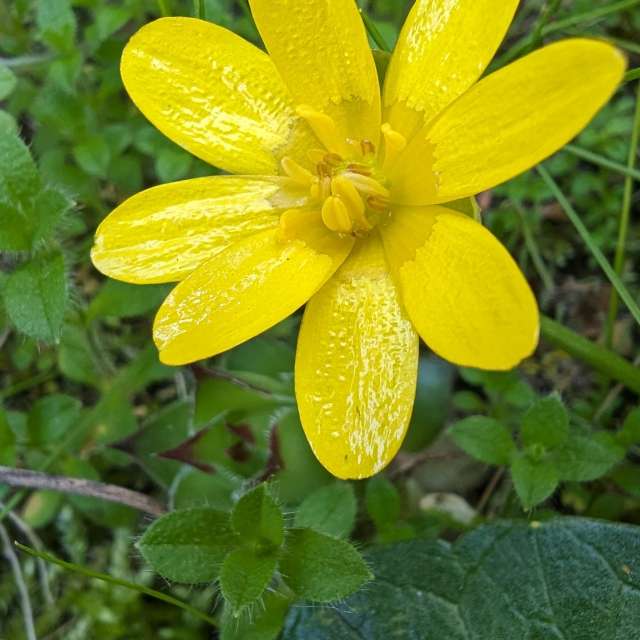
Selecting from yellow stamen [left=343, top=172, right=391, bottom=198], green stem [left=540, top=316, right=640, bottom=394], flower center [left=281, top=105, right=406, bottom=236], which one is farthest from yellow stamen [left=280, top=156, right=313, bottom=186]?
green stem [left=540, top=316, right=640, bottom=394]

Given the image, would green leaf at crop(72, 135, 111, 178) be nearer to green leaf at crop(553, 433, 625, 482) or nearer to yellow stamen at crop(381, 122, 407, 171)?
yellow stamen at crop(381, 122, 407, 171)

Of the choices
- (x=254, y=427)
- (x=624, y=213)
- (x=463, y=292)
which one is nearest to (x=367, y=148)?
(x=463, y=292)

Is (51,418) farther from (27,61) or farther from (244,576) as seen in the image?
(27,61)

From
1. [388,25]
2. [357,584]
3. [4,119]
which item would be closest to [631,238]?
[388,25]

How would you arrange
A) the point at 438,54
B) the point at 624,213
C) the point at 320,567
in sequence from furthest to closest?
the point at 624,213, the point at 320,567, the point at 438,54

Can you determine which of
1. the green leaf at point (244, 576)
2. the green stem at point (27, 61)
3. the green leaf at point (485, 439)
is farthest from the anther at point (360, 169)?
the green stem at point (27, 61)

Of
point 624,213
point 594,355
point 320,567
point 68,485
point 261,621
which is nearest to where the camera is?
point 320,567

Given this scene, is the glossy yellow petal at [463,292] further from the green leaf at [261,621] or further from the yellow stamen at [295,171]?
the green leaf at [261,621]
